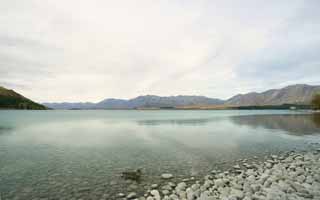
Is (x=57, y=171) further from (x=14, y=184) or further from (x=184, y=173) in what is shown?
(x=184, y=173)

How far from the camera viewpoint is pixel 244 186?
31.8 feet

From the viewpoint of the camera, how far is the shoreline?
867 cm

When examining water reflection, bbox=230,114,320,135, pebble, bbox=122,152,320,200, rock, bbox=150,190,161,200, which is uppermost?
pebble, bbox=122,152,320,200

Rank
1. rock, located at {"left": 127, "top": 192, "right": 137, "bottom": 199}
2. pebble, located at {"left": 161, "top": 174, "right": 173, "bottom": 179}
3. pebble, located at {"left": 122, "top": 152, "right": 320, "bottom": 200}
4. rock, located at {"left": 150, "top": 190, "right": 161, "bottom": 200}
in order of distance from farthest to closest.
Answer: pebble, located at {"left": 161, "top": 174, "right": 173, "bottom": 179}
rock, located at {"left": 127, "top": 192, "right": 137, "bottom": 199}
rock, located at {"left": 150, "top": 190, "right": 161, "bottom": 200}
pebble, located at {"left": 122, "top": 152, "right": 320, "bottom": 200}

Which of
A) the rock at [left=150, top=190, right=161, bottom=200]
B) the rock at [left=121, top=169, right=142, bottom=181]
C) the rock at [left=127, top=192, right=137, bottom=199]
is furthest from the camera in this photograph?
the rock at [left=121, top=169, right=142, bottom=181]

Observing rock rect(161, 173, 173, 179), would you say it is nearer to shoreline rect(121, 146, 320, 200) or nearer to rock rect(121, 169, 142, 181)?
shoreline rect(121, 146, 320, 200)

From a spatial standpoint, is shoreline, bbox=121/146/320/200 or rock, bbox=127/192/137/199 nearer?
shoreline, bbox=121/146/320/200

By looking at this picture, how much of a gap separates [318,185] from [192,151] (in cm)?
1092

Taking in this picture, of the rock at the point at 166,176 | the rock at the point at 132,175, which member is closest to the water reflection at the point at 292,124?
the rock at the point at 166,176

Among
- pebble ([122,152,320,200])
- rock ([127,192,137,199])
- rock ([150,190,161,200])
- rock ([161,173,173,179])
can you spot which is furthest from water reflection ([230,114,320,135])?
rock ([127,192,137,199])

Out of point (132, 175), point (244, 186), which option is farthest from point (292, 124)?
point (132, 175)

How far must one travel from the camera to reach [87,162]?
51.4ft

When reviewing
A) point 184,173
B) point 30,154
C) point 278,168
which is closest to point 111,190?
point 184,173

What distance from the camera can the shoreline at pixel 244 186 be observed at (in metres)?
8.67
